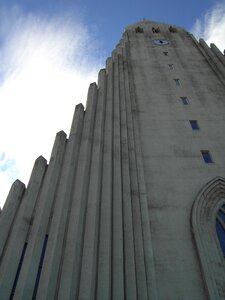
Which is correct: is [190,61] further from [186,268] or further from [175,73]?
[186,268]

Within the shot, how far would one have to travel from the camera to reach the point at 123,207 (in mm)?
10570

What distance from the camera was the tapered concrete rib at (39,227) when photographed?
6.89m

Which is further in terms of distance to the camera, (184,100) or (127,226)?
(184,100)

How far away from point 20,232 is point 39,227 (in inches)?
20.2

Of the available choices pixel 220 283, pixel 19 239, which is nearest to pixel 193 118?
pixel 220 283

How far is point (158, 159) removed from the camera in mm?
13867

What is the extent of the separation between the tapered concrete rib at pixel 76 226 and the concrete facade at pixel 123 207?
0.10 ft

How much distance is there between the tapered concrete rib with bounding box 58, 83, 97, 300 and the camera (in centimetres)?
717

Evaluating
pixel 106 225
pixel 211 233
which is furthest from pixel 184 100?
pixel 106 225

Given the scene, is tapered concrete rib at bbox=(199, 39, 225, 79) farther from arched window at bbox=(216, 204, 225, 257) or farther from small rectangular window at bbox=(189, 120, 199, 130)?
arched window at bbox=(216, 204, 225, 257)

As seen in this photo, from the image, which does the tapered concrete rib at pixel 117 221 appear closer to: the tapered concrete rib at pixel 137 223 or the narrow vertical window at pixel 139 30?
the tapered concrete rib at pixel 137 223

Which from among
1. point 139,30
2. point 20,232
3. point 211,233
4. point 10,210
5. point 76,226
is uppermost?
point 139,30

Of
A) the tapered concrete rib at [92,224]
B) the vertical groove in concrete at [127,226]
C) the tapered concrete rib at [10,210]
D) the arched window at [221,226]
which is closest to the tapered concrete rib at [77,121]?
the tapered concrete rib at [92,224]

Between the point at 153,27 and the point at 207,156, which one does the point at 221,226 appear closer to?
the point at 207,156
